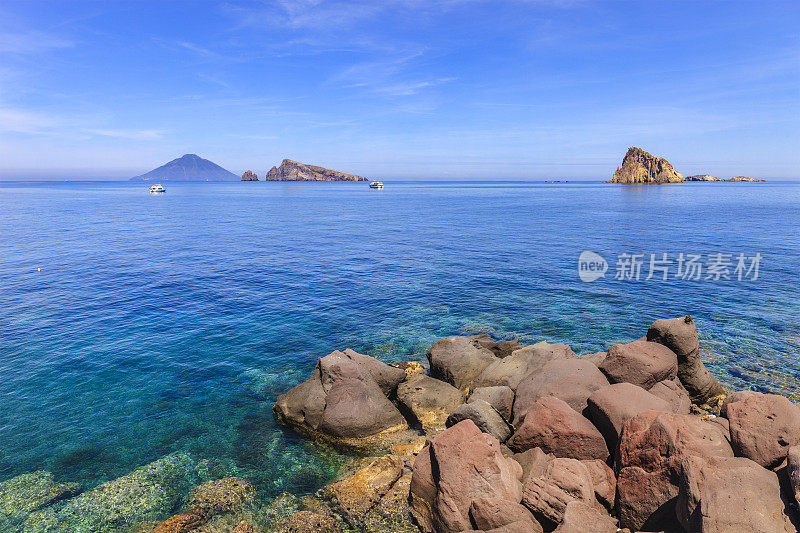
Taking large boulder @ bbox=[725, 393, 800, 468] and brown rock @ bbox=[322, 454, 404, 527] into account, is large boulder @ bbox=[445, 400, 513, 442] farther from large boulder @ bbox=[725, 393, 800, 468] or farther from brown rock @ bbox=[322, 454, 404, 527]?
large boulder @ bbox=[725, 393, 800, 468]

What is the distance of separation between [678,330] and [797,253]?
4880 cm

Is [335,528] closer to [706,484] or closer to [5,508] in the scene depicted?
[706,484]

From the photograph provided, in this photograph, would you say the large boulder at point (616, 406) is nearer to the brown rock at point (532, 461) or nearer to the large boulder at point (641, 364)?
the brown rock at point (532, 461)

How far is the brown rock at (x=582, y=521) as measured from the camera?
425 inches

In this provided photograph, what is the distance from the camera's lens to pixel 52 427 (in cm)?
1906

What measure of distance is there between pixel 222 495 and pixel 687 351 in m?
20.2

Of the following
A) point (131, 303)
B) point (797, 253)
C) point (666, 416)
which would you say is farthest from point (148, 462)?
point (797, 253)

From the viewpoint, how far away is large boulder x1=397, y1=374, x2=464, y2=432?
18891 mm

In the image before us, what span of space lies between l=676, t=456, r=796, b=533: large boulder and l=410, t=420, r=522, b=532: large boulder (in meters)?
4.48

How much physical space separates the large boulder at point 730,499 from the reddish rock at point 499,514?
11.9 feet

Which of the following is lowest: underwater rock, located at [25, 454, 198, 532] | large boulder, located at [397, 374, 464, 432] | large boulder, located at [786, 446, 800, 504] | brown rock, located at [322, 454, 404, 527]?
underwater rock, located at [25, 454, 198, 532]

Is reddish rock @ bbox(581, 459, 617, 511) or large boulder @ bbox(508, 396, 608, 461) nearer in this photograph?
reddish rock @ bbox(581, 459, 617, 511)

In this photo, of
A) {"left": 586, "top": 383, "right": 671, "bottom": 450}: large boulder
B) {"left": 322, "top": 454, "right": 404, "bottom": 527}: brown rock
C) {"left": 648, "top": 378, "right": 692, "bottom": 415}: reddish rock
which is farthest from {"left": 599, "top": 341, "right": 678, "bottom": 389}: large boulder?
{"left": 322, "top": 454, "right": 404, "bottom": 527}: brown rock

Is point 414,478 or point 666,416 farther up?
point 666,416
